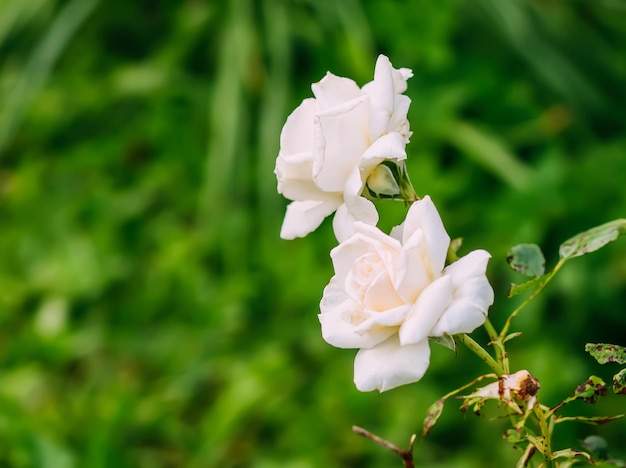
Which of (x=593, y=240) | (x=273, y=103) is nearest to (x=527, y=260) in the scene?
(x=593, y=240)

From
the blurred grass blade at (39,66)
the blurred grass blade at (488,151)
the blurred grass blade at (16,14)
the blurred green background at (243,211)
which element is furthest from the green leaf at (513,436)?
the blurred grass blade at (16,14)

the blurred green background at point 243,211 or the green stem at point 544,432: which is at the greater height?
the green stem at point 544,432

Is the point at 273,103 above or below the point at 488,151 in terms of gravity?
above

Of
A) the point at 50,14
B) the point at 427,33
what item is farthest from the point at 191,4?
the point at 427,33

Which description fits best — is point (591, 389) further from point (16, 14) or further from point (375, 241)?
point (16, 14)

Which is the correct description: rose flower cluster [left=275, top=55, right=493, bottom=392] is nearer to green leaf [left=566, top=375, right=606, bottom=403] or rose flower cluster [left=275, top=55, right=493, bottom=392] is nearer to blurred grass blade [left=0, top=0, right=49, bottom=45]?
green leaf [left=566, top=375, right=606, bottom=403]

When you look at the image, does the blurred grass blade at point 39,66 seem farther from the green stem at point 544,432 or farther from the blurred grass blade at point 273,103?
the green stem at point 544,432

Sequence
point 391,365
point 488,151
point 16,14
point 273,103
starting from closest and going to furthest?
1. point 391,365
2. point 488,151
3. point 273,103
4. point 16,14

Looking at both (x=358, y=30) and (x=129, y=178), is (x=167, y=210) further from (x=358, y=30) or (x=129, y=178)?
(x=358, y=30)
